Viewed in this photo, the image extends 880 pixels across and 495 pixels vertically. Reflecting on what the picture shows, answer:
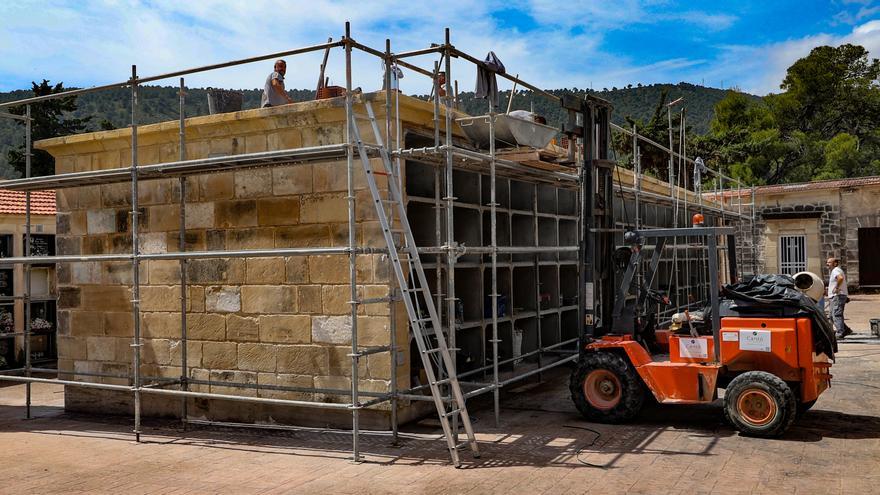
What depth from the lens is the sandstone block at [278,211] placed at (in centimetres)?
878

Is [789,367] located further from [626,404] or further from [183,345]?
[183,345]

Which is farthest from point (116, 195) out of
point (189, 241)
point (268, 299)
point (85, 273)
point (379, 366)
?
point (379, 366)

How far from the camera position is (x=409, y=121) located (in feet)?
28.3

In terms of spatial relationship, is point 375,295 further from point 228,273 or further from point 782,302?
point 782,302

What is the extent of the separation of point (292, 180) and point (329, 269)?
1145 millimetres

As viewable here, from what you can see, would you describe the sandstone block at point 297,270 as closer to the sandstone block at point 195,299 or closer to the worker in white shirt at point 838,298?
the sandstone block at point 195,299

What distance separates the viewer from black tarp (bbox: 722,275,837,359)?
7840mm

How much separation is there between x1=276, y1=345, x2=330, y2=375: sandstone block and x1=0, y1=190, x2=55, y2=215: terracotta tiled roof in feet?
30.3

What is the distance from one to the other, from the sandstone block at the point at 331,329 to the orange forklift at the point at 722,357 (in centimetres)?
256

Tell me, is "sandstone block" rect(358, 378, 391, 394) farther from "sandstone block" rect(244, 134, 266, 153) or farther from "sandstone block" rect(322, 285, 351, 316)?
"sandstone block" rect(244, 134, 266, 153)

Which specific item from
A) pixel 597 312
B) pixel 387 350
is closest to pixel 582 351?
pixel 597 312

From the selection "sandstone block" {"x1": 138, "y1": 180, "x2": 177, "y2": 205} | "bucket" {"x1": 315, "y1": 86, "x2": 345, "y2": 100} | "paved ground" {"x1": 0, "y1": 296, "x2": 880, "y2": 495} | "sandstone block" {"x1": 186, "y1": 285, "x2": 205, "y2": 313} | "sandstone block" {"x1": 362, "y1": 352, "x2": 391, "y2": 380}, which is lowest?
"paved ground" {"x1": 0, "y1": 296, "x2": 880, "y2": 495}

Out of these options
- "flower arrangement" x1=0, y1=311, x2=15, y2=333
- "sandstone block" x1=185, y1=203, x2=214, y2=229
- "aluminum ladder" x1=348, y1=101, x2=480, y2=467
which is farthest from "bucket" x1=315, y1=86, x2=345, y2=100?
"flower arrangement" x1=0, y1=311, x2=15, y2=333

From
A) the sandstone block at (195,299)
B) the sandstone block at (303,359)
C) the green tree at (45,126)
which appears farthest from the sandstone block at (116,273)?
the green tree at (45,126)
